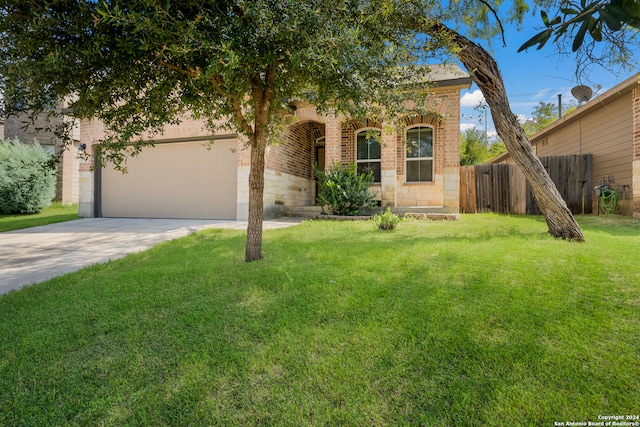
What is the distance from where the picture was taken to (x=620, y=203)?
8180mm

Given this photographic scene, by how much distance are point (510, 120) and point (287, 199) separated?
6.67 m

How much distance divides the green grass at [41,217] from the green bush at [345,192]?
7.75 m

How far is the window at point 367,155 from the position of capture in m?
9.98

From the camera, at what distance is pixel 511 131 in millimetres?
4840

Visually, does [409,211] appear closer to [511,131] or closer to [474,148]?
[511,131]

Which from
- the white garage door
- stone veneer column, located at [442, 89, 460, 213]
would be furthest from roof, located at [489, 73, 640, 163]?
the white garage door

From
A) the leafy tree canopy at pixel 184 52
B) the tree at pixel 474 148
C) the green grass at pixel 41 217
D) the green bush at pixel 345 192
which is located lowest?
the green grass at pixel 41 217

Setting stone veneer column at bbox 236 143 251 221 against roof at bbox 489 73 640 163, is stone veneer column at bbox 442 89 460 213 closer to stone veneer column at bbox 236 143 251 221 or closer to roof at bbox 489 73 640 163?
roof at bbox 489 73 640 163

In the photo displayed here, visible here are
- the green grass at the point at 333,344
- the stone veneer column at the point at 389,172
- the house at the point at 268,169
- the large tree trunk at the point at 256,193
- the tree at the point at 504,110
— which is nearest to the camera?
the green grass at the point at 333,344

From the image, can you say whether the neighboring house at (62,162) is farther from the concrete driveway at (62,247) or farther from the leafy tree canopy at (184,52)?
the leafy tree canopy at (184,52)

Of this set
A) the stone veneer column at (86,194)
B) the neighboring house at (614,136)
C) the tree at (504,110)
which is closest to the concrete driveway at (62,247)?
the stone veneer column at (86,194)

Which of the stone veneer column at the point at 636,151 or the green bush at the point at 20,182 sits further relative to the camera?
the green bush at the point at 20,182

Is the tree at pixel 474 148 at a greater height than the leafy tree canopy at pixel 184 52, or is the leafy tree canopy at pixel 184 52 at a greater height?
the tree at pixel 474 148

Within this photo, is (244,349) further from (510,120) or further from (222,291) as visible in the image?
(510,120)
